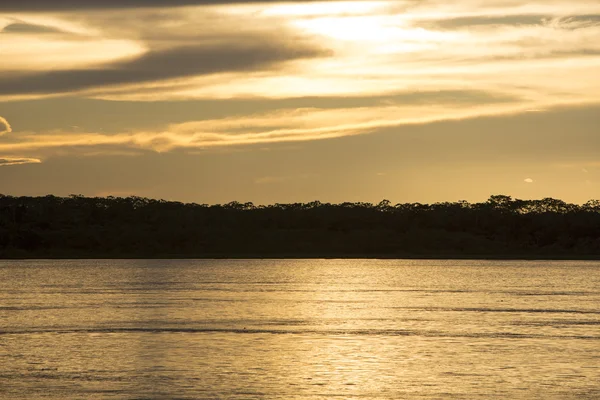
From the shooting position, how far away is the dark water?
43719 mm

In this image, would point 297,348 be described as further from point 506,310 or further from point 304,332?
point 506,310

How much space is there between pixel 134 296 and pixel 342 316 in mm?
38306

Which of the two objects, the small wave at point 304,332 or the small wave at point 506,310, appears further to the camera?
the small wave at point 506,310

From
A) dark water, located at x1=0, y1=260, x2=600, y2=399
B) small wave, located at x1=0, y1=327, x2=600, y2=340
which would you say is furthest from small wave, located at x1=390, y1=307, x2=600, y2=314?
small wave, located at x1=0, y1=327, x2=600, y2=340

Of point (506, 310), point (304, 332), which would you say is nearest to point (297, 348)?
point (304, 332)

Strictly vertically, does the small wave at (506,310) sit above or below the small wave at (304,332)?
below

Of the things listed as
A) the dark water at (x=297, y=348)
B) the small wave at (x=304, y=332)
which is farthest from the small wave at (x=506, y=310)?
the small wave at (x=304, y=332)

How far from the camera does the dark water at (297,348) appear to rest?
143ft

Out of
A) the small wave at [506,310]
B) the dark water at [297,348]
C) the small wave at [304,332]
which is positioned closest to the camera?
the dark water at [297,348]

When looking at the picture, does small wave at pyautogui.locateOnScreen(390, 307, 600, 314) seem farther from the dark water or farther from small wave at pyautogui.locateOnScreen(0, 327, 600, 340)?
small wave at pyautogui.locateOnScreen(0, 327, 600, 340)

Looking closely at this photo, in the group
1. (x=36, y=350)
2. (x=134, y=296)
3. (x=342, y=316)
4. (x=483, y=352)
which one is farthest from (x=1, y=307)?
(x=483, y=352)

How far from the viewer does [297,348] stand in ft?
192

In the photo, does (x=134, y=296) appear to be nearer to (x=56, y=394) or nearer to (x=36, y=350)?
(x=36, y=350)

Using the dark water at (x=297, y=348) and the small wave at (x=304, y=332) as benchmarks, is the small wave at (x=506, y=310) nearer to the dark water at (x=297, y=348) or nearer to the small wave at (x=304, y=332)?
the dark water at (x=297, y=348)
